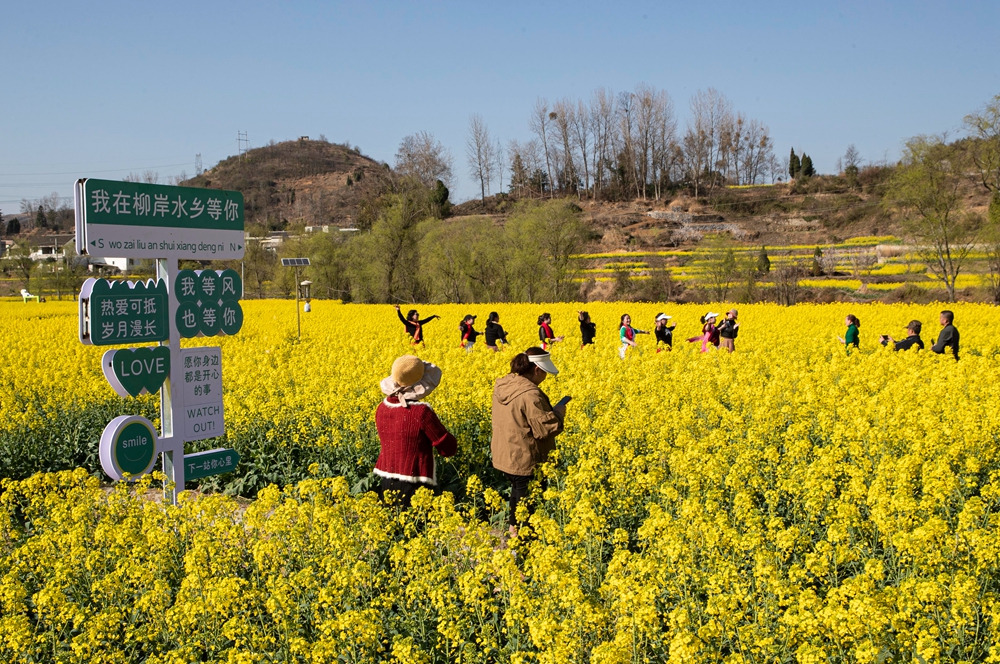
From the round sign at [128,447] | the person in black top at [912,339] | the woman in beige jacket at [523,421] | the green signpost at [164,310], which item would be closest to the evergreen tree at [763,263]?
the person in black top at [912,339]

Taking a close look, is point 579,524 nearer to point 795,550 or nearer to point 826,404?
point 795,550

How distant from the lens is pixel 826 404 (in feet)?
32.4

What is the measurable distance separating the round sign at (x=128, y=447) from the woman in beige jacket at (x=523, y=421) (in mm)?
3555

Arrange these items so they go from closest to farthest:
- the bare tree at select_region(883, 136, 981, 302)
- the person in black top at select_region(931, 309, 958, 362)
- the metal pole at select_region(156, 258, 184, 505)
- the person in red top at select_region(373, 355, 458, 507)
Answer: the person in red top at select_region(373, 355, 458, 507) < the metal pole at select_region(156, 258, 184, 505) < the person in black top at select_region(931, 309, 958, 362) < the bare tree at select_region(883, 136, 981, 302)

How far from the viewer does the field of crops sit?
13.6 ft

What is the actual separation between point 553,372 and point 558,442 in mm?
1307

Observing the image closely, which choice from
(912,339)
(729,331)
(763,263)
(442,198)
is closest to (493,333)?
(729,331)

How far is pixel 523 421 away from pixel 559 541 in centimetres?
189

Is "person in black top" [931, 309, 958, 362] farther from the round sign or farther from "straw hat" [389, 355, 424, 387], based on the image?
the round sign

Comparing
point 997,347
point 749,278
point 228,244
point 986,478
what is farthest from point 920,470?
point 749,278

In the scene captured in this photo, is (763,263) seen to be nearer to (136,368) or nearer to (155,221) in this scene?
(155,221)

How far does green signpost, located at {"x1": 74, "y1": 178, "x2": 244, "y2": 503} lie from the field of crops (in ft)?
2.54

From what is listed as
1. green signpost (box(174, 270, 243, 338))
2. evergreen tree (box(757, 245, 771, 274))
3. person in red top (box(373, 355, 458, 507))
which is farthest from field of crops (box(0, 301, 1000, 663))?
evergreen tree (box(757, 245, 771, 274))

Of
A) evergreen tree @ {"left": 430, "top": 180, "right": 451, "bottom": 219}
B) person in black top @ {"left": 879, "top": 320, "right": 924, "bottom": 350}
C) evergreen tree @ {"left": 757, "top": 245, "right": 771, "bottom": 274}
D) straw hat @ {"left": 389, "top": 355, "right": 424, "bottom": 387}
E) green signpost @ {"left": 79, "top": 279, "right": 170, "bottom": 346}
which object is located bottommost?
person in black top @ {"left": 879, "top": 320, "right": 924, "bottom": 350}
